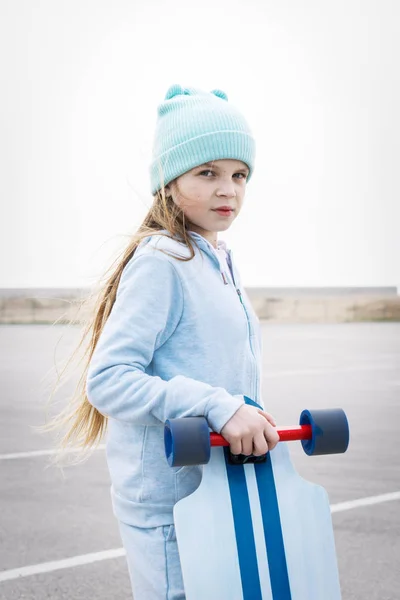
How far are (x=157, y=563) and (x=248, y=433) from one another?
42cm

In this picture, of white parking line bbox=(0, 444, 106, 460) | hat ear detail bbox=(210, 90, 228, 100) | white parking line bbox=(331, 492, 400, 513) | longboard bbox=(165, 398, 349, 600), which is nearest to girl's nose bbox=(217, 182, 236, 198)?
hat ear detail bbox=(210, 90, 228, 100)

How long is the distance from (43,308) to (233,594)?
56.7ft

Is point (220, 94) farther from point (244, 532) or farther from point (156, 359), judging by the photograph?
point (244, 532)

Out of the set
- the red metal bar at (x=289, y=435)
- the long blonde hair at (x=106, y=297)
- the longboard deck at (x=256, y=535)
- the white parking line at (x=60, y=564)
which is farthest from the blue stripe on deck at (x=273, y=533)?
the white parking line at (x=60, y=564)

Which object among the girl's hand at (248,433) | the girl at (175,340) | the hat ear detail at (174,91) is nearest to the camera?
the girl's hand at (248,433)

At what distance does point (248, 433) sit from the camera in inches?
72.4

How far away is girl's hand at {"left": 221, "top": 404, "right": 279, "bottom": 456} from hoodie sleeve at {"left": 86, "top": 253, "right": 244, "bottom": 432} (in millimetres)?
17

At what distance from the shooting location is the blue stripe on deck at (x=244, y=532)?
1906 mm

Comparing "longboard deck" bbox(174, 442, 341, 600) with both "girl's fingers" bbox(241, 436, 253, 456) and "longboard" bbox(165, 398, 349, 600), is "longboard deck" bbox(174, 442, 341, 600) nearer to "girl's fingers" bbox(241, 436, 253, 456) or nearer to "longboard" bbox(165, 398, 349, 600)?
"longboard" bbox(165, 398, 349, 600)

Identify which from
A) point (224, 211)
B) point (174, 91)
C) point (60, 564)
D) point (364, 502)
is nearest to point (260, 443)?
point (224, 211)

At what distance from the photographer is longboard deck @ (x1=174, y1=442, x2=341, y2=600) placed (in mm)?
1871

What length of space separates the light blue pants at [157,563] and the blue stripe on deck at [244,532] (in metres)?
0.18

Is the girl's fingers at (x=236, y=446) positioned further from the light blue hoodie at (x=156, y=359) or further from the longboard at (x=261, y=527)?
the light blue hoodie at (x=156, y=359)

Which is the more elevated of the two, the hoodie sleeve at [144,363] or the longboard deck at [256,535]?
the hoodie sleeve at [144,363]
